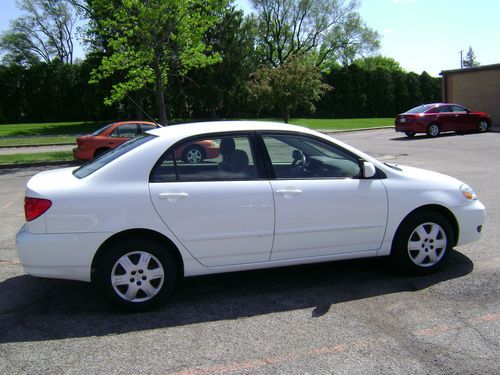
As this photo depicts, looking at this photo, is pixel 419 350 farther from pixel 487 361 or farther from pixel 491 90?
pixel 491 90

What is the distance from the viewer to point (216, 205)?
4156 millimetres

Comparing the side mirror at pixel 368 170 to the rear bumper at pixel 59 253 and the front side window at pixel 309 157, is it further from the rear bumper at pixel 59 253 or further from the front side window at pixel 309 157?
the rear bumper at pixel 59 253

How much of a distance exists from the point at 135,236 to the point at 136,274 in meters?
0.32

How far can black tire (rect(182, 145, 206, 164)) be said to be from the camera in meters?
4.29

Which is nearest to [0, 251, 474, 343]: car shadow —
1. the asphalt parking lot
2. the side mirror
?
the asphalt parking lot

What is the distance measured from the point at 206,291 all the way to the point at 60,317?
1.30m

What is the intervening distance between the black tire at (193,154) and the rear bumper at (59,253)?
0.94 metres

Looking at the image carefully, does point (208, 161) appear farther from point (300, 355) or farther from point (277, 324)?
point (300, 355)

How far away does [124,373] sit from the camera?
10.4ft

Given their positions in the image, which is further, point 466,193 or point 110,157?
point 466,193

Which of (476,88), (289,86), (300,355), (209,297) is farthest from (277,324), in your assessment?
(476,88)

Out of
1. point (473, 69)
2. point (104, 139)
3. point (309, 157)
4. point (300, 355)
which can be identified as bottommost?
point (300, 355)

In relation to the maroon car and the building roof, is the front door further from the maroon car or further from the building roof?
the building roof

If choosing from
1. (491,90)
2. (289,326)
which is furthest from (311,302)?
(491,90)
